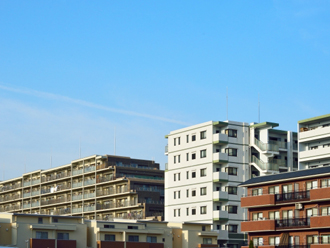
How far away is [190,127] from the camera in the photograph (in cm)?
11700

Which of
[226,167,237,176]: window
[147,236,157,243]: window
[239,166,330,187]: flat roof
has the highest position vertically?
[226,167,237,176]: window

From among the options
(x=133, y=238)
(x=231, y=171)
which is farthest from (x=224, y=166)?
(x=133, y=238)

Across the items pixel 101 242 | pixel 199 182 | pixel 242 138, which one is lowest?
pixel 101 242

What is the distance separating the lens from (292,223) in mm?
79500

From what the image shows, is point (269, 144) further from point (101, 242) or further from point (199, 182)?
point (101, 242)

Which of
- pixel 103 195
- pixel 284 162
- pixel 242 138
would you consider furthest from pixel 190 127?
pixel 103 195

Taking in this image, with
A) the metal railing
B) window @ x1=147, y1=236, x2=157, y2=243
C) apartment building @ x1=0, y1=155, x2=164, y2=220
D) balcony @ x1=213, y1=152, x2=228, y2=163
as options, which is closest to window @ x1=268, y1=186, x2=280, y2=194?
window @ x1=147, y1=236, x2=157, y2=243

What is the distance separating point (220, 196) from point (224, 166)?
5884mm

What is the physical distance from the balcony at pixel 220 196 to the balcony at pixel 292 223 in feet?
88.2

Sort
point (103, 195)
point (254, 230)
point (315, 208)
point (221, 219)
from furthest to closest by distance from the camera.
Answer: point (103, 195), point (221, 219), point (254, 230), point (315, 208)

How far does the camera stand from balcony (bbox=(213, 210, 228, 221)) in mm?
107312

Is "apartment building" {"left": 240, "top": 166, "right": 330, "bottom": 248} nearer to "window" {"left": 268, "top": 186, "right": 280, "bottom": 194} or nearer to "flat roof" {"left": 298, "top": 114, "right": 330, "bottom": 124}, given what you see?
"window" {"left": 268, "top": 186, "right": 280, "bottom": 194}

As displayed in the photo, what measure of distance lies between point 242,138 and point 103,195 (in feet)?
125

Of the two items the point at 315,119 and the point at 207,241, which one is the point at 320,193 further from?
the point at 207,241
